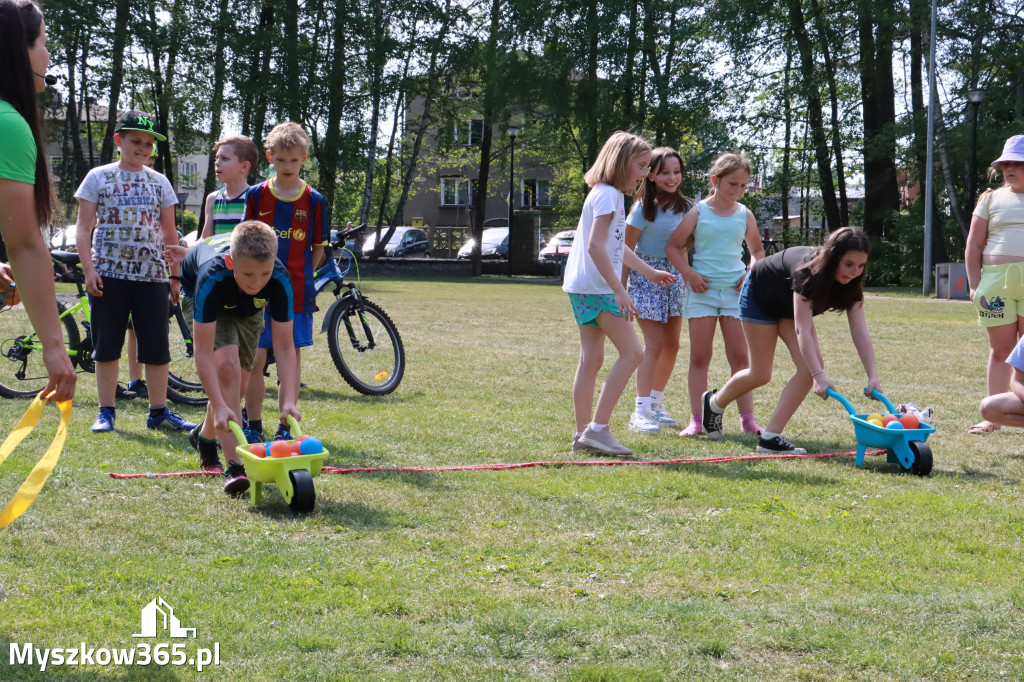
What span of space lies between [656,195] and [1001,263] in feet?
7.68

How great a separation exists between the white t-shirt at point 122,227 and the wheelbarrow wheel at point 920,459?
14.9ft

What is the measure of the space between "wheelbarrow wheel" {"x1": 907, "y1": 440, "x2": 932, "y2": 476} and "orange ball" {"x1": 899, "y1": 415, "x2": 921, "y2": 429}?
81 millimetres

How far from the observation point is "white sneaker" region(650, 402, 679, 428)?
7.20 metres

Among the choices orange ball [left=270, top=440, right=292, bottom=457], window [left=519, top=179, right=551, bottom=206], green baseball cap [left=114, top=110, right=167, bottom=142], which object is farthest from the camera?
window [left=519, top=179, right=551, bottom=206]

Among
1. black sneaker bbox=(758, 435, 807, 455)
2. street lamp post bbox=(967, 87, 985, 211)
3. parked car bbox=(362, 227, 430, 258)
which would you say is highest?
street lamp post bbox=(967, 87, 985, 211)

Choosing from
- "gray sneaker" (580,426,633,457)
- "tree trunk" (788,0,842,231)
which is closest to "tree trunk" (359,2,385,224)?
"tree trunk" (788,0,842,231)

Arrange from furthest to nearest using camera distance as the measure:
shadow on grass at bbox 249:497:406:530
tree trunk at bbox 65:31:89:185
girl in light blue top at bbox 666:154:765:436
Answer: tree trunk at bbox 65:31:89:185 → girl in light blue top at bbox 666:154:765:436 → shadow on grass at bbox 249:497:406:530

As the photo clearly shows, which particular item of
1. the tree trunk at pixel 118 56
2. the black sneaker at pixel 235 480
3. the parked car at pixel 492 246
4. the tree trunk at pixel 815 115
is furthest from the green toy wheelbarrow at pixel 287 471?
the parked car at pixel 492 246

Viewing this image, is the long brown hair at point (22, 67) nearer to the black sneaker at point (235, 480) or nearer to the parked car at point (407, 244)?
the black sneaker at point (235, 480)

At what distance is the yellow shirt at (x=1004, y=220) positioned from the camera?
683cm

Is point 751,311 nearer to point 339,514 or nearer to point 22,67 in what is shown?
point 339,514

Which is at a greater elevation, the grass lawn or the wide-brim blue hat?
the wide-brim blue hat

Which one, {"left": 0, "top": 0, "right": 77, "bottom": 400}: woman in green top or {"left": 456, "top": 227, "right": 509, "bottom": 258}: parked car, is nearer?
{"left": 0, "top": 0, "right": 77, "bottom": 400}: woman in green top

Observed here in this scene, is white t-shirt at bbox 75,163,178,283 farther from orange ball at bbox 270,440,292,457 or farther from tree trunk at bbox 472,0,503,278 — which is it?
tree trunk at bbox 472,0,503,278
